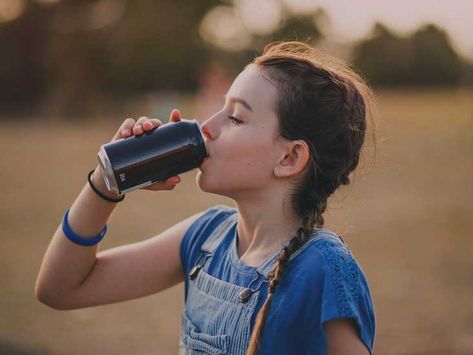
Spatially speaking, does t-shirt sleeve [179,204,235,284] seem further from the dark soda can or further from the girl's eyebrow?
the girl's eyebrow

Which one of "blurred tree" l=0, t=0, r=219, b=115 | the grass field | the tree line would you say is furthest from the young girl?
"blurred tree" l=0, t=0, r=219, b=115

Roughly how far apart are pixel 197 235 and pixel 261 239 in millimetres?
306

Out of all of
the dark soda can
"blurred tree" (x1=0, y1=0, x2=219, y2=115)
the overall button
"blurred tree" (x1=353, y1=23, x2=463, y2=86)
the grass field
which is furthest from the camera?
"blurred tree" (x1=353, y1=23, x2=463, y2=86)

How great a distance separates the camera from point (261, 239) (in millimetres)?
2301

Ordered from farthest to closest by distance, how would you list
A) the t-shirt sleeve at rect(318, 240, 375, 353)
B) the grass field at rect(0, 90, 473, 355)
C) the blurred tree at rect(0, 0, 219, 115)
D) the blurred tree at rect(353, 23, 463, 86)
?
1. the blurred tree at rect(353, 23, 463, 86)
2. the blurred tree at rect(0, 0, 219, 115)
3. the grass field at rect(0, 90, 473, 355)
4. the t-shirt sleeve at rect(318, 240, 375, 353)

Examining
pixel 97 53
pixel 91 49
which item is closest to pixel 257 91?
pixel 91 49

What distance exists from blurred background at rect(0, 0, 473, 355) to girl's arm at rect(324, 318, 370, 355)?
2.54ft

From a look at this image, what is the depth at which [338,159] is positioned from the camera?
7.75ft

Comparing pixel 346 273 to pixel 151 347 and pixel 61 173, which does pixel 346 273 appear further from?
pixel 61 173

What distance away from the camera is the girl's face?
225cm

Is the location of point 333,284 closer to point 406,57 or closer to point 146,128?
point 146,128

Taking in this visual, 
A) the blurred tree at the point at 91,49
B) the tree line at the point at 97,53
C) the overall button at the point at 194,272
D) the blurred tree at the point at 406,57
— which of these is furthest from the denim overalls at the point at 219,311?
the blurred tree at the point at 406,57

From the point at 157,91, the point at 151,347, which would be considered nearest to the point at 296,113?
the point at 151,347

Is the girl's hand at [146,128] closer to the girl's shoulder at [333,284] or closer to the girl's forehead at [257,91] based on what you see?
the girl's forehead at [257,91]
